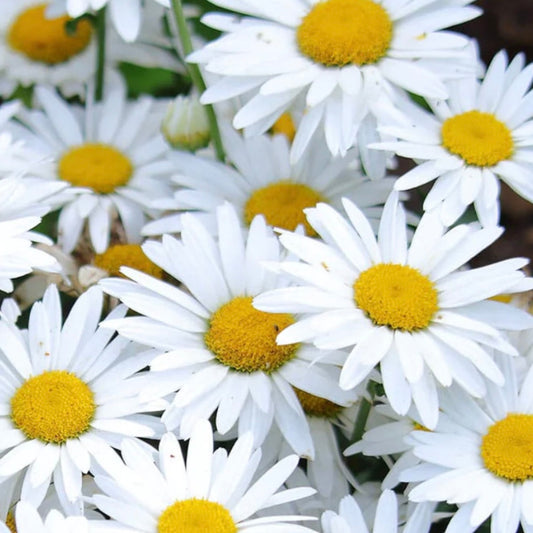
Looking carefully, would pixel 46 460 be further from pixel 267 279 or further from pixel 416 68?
pixel 416 68

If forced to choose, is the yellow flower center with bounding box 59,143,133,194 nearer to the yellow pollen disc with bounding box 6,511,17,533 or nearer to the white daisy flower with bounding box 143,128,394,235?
the white daisy flower with bounding box 143,128,394,235

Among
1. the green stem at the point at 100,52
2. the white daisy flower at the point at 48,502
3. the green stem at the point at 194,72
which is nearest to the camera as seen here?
the white daisy flower at the point at 48,502

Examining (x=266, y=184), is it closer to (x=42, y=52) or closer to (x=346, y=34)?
(x=346, y=34)

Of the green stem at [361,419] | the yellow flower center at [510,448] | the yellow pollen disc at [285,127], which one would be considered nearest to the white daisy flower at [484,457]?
the yellow flower center at [510,448]

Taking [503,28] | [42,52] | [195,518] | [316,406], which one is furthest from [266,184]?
[503,28]

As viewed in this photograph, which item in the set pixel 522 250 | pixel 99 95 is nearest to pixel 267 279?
pixel 99 95

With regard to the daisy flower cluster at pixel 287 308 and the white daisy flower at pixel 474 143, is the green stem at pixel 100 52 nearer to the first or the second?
the daisy flower cluster at pixel 287 308

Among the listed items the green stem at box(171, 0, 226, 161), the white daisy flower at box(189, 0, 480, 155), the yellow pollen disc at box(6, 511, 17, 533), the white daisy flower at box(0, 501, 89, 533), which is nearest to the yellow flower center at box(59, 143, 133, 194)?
the green stem at box(171, 0, 226, 161)
